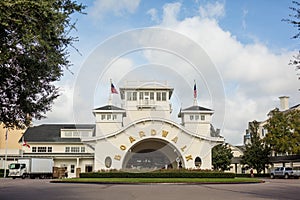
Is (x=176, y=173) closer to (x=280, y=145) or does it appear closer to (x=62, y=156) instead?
(x=280, y=145)

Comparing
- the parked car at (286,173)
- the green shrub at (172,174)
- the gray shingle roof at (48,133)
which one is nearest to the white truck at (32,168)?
the gray shingle roof at (48,133)

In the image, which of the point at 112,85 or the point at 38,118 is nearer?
the point at 38,118

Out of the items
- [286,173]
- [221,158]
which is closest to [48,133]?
[221,158]

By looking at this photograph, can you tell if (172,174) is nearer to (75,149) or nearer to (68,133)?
(75,149)

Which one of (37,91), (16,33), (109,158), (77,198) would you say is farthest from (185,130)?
(16,33)

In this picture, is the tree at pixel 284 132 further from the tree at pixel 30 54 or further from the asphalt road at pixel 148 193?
the tree at pixel 30 54

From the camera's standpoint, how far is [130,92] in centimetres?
5091

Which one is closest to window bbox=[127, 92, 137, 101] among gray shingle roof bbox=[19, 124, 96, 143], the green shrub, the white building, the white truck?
the white building

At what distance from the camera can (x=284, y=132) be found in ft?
159

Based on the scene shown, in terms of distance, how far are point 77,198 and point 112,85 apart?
29105 mm

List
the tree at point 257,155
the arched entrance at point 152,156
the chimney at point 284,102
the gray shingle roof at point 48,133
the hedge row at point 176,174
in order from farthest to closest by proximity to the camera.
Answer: the chimney at point 284,102 < the gray shingle roof at point 48,133 < the tree at point 257,155 < the arched entrance at point 152,156 < the hedge row at point 176,174

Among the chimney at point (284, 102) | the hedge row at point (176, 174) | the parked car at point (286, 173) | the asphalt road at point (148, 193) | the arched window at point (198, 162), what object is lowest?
the parked car at point (286, 173)

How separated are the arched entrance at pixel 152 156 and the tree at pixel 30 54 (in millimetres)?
33019

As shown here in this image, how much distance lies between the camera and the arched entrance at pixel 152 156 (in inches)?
1854
